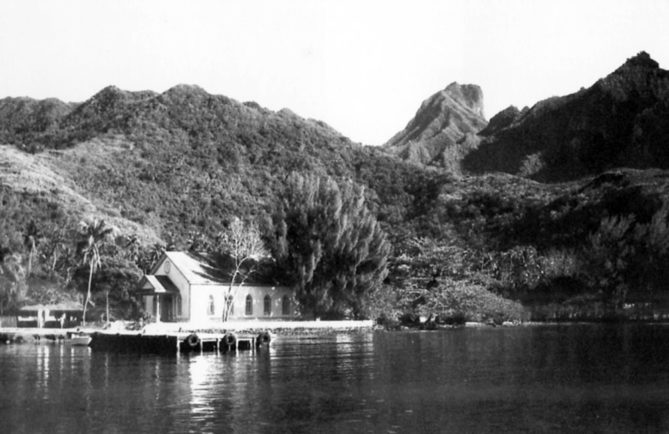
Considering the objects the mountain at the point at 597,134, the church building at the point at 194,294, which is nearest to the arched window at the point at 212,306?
the church building at the point at 194,294

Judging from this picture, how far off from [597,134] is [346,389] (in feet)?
510

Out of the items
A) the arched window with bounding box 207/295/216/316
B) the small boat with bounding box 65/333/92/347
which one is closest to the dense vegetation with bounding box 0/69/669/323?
the arched window with bounding box 207/295/216/316

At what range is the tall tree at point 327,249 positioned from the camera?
7312 cm

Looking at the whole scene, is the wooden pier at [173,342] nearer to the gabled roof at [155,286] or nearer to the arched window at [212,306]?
the gabled roof at [155,286]

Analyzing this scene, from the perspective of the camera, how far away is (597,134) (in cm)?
17762

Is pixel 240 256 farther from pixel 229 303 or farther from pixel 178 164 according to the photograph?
pixel 178 164

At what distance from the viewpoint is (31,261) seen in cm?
7319

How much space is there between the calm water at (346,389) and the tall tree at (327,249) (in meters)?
19.3

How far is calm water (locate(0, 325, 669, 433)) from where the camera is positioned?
25.5 m

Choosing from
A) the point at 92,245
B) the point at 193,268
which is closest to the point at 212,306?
the point at 193,268

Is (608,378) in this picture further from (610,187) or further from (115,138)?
(115,138)

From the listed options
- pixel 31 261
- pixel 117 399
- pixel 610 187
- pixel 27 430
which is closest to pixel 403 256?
pixel 31 261

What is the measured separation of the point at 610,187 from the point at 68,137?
287ft

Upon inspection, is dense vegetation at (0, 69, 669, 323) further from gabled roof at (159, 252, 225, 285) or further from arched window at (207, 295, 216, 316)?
arched window at (207, 295, 216, 316)
